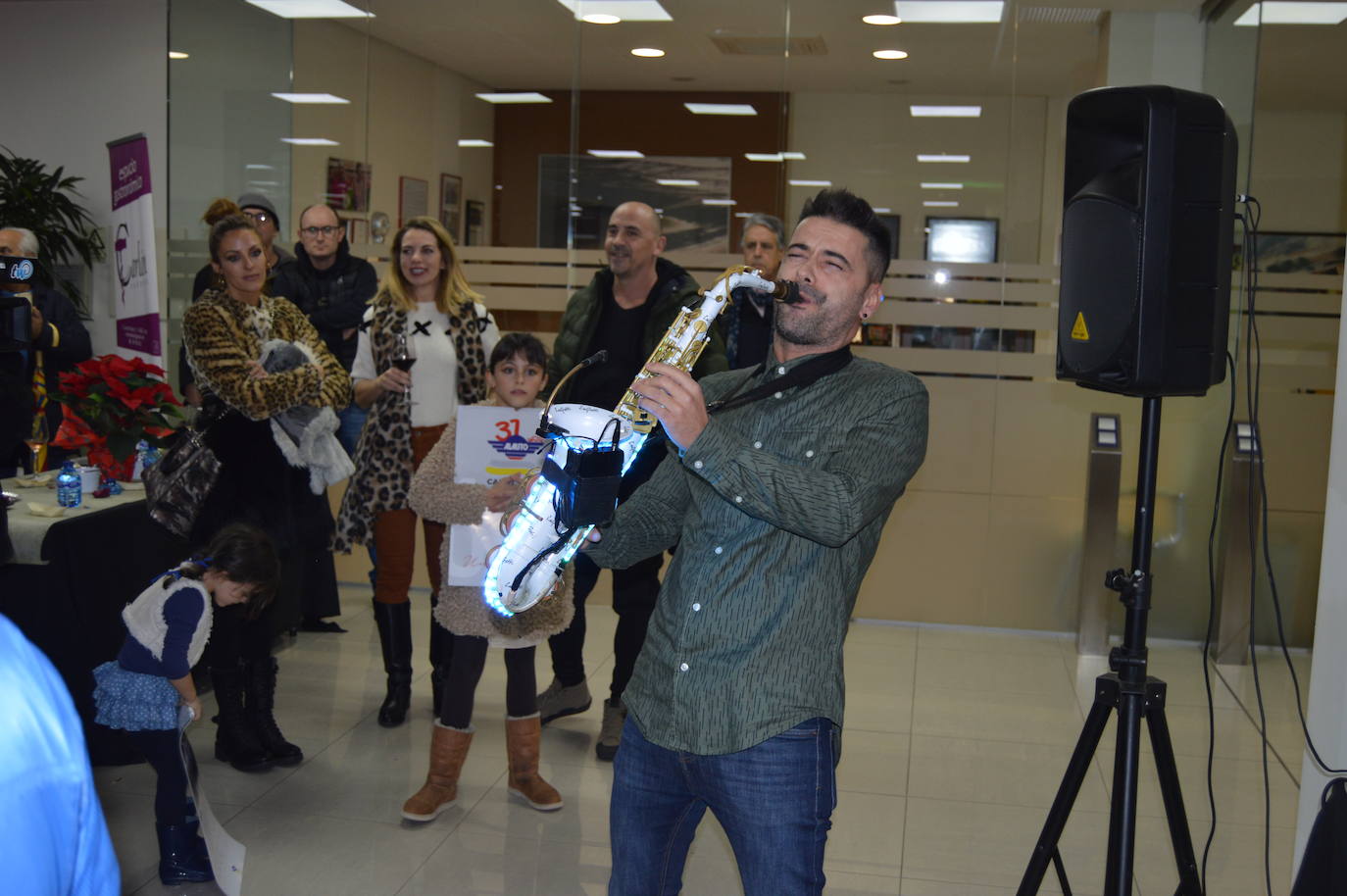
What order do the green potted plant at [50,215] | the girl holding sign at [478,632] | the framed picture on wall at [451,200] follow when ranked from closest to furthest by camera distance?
the girl holding sign at [478,632]
the framed picture on wall at [451,200]
the green potted plant at [50,215]

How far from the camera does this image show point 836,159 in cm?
577

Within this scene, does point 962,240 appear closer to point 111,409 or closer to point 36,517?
point 111,409

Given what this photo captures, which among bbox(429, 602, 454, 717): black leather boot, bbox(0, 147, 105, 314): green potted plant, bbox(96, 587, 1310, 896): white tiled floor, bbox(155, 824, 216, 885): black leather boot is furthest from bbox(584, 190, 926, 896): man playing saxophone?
bbox(0, 147, 105, 314): green potted plant

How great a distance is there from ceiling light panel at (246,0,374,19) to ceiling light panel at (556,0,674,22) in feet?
3.41

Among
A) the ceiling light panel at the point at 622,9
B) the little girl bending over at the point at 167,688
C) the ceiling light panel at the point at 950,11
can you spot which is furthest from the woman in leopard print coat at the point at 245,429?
the ceiling light panel at the point at 950,11

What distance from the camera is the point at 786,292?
1.84 meters

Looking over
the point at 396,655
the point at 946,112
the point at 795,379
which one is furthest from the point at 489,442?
the point at 946,112

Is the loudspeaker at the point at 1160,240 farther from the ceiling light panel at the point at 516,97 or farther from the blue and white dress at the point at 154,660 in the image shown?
the ceiling light panel at the point at 516,97

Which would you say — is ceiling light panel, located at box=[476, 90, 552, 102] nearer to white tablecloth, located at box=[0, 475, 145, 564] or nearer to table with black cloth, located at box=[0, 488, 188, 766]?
white tablecloth, located at box=[0, 475, 145, 564]

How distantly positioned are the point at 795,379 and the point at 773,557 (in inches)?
10.9

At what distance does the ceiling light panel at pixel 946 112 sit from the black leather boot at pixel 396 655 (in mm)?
3273

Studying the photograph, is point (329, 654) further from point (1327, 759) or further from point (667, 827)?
point (1327, 759)

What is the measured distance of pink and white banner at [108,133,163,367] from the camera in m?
5.72

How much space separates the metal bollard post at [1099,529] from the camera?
5.55 m
